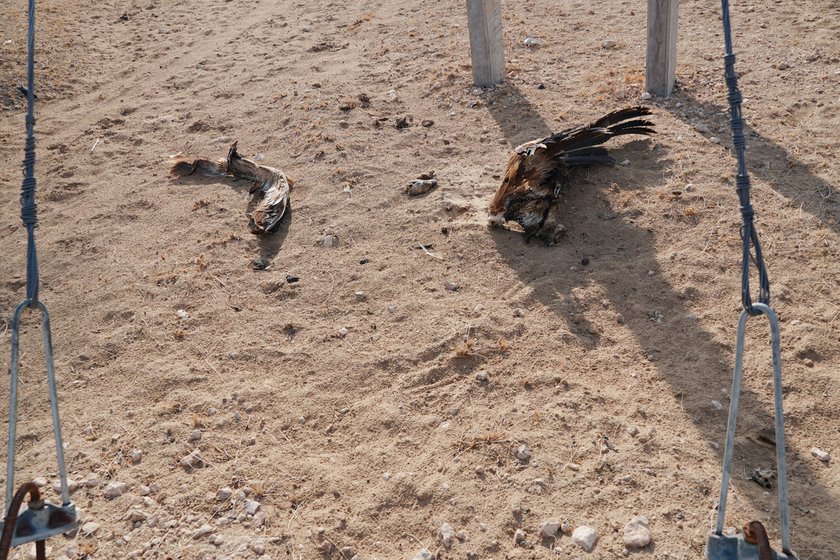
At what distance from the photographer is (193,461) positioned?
10.4 ft

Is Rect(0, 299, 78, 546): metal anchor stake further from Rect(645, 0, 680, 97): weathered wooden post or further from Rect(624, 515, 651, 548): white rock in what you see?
Rect(645, 0, 680, 97): weathered wooden post

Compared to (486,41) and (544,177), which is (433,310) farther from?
(486,41)

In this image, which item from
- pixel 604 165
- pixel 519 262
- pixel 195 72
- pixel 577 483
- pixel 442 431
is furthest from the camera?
pixel 195 72

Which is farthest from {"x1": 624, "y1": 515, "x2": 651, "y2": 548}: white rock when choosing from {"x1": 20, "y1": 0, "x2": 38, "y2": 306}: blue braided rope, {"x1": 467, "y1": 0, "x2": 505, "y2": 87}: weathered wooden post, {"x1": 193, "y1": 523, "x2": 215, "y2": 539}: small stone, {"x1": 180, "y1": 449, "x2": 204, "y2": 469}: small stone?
{"x1": 467, "y1": 0, "x2": 505, "y2": 87}: weathered wooden post

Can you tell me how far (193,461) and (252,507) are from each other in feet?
1.32

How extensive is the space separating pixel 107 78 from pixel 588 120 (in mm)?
4782

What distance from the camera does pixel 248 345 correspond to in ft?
12.5

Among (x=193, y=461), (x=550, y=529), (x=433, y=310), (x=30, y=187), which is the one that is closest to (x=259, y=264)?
(x=433, y=310)

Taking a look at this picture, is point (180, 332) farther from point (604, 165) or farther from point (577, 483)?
point (604, 165)

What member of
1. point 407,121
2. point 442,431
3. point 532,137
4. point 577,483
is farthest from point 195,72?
point 577,483

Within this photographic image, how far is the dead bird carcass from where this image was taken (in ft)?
15.3

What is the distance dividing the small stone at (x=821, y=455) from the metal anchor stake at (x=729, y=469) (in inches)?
37.4

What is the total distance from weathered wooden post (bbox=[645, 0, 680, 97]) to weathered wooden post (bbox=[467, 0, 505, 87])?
1117mm

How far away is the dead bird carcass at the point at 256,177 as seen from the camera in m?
4.65
